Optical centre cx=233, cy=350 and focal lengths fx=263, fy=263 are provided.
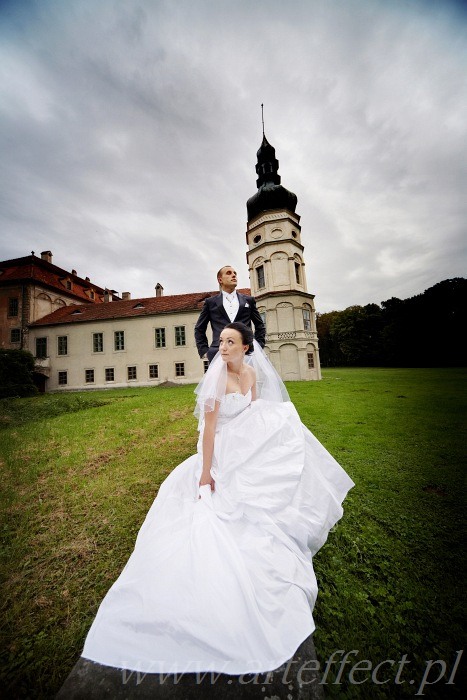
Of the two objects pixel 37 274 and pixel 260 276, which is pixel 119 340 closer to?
pixel 37 274

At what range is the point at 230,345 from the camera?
3.12 meters

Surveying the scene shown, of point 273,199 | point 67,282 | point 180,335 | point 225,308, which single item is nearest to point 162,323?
point 180,335

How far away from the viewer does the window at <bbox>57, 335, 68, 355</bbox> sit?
2703cm

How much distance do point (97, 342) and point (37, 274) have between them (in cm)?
1096

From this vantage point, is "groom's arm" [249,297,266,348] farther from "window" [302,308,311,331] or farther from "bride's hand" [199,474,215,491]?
"window" [302,308,311,331]

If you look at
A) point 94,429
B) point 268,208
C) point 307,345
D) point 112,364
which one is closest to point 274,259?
point 268,208

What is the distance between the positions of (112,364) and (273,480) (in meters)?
26.8

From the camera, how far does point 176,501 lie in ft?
9.09

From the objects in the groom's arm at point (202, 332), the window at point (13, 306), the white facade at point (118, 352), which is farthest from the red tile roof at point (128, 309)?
the groom's arm at point (202, 332)

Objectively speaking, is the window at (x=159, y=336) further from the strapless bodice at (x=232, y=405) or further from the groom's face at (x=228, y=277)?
the strapless bodice at (x=232, y=405)

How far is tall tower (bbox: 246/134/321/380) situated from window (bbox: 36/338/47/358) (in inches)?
874

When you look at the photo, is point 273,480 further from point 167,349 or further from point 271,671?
point 167,349

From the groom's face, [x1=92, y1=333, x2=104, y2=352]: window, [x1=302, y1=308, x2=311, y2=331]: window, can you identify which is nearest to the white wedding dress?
the groom's face

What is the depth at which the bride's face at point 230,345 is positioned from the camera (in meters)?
3.10
